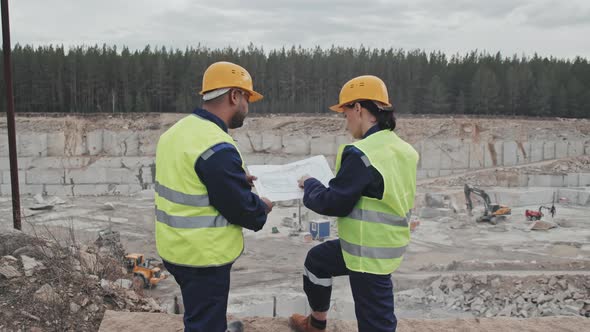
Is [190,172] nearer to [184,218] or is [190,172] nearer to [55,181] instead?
[184,218]

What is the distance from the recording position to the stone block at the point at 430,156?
29.9 m

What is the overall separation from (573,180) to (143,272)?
23446 millimetres

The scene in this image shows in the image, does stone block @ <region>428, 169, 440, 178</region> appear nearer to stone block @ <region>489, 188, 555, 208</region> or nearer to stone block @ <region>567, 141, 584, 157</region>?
stone block @ <region>489, 188, 555, 208</region>

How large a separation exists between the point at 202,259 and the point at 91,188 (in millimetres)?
25844

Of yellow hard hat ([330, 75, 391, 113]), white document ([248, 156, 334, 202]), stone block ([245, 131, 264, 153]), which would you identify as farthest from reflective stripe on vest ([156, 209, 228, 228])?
stone block ([245, 131, 264, 153])

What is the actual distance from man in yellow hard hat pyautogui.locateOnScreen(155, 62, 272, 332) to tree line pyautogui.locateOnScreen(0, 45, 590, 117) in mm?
40326

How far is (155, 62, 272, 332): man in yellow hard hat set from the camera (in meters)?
2.32

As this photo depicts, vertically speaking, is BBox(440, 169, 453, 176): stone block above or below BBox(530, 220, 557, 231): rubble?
above

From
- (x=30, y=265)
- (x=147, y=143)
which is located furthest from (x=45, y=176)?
(x=30, y=265)

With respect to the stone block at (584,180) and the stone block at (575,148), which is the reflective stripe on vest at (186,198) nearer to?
the stone block at (584,180)

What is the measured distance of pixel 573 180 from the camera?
25609 millimetres

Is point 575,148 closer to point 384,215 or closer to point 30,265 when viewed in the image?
point 384,215

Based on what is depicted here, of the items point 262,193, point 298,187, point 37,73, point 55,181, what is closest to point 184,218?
point 262,193

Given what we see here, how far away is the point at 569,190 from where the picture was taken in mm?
23094
